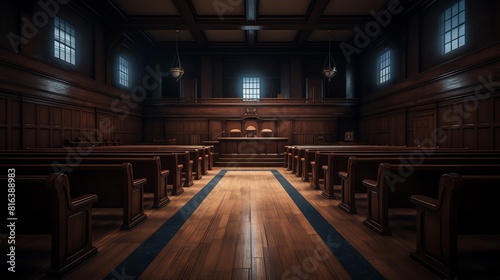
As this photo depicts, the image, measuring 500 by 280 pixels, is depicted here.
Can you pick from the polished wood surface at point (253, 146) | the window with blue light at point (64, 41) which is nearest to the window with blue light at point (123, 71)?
the window with blue light at point (64, 41)

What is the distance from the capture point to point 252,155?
11195 millimetres

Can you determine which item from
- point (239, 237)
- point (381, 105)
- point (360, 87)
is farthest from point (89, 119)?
point (360, 87)

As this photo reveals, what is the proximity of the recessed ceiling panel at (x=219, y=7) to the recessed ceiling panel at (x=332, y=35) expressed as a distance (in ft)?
14.9

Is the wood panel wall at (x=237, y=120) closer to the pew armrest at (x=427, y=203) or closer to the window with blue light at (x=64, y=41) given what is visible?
the window with blue light at (x=64, y=41)

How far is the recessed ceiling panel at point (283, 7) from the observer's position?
1013 cm

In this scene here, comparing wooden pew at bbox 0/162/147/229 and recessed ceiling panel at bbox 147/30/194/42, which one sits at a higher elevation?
recessed ceiling panel at bbox 147/30/194/42

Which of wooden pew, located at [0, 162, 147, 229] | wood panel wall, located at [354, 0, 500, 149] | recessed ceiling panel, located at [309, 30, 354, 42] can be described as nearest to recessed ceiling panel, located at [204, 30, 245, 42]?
recessed ceiling panel, located at [309, 30, 354, 42]

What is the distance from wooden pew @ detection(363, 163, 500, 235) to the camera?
9.58ft

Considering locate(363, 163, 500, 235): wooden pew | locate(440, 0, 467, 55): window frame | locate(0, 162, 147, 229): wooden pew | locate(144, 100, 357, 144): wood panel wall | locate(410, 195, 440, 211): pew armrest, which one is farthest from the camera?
locate(144, 100, 357, 144): wood panel wall

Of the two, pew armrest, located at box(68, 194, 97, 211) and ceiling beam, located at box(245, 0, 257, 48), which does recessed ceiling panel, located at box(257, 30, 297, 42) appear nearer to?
ceiling beam, located at box(245, 0, 257, 48)

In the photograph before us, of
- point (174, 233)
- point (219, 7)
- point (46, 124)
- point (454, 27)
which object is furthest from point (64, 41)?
point (454, 27)
